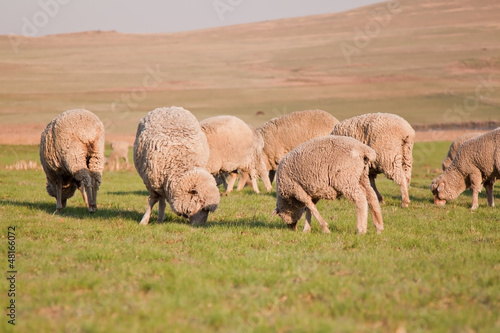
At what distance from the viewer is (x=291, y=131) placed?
60.7ft

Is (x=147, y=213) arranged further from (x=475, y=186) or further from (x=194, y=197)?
(x=475, y=186)

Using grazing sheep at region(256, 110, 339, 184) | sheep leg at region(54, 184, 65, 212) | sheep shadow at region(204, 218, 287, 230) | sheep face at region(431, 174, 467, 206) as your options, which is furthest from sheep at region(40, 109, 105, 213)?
sheep face at region(431, 174, 467, 206)

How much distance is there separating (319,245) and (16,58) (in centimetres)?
12005

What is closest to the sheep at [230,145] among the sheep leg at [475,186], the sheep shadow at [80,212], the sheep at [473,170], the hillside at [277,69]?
the sheep shadow at [80,212]

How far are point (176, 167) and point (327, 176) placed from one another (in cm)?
285

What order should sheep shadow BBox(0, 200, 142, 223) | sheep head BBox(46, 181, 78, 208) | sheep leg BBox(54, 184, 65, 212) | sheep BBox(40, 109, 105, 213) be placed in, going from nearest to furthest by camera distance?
1. sheep shadow BBox(0, 200, 142, 223)
2. sheep BBox(40, 109, 105, 213)
3. sheep leg BBox(54, 184, 65, 212)
4. sheep head BBox(46, 181, 78, 208)

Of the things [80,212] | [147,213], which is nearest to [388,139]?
[147,213]

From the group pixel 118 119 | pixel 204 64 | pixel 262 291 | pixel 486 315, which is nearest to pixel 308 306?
pixel 262 291

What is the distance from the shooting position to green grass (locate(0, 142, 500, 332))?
520 centimetres

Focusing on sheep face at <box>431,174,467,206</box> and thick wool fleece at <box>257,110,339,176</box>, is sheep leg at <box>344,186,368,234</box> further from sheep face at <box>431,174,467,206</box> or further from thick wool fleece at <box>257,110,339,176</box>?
thick wool fleece at <box>257,110,339,176</box>

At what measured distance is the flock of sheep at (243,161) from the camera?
9.45 metres

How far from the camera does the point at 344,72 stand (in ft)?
338

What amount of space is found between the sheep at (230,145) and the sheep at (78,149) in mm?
4155

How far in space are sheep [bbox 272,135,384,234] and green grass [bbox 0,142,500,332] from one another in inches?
21.8
